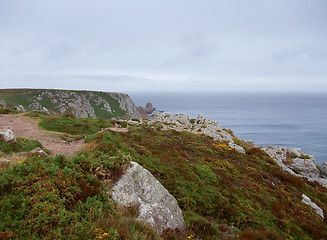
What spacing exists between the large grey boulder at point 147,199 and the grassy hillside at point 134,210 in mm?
463

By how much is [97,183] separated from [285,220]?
41.8ft

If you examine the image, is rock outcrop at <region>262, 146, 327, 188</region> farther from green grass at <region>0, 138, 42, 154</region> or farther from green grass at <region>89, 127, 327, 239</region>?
green grass at <region>0, 138, 42, 154</region>

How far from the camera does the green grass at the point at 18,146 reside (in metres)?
12.3

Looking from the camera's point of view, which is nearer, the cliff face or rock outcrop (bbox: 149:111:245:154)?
rock outcrop (bbox: 149:111:245:154)

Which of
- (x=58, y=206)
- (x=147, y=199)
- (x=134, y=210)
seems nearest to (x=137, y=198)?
(x=147, y=199)

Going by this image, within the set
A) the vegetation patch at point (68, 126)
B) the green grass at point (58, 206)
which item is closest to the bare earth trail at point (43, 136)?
the vegetation patch at point (68, 126)

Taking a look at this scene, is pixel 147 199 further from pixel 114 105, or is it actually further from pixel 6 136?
pixel 114 105

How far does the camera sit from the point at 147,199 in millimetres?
9383

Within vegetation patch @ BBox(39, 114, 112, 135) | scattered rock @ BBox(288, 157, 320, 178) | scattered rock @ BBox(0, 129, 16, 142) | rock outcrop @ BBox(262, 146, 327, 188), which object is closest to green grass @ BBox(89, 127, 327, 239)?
scattered rock @ BBox(0, 129, 16, 142)

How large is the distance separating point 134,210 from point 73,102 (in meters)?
132

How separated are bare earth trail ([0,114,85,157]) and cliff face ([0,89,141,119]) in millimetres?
91958

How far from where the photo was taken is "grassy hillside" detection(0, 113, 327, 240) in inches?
234

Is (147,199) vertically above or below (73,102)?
below

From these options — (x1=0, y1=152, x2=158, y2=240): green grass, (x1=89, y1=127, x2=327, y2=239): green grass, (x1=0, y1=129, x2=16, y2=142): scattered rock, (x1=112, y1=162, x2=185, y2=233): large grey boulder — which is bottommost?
(x1=89, y1=127, x2=327, y2=239): green grass
